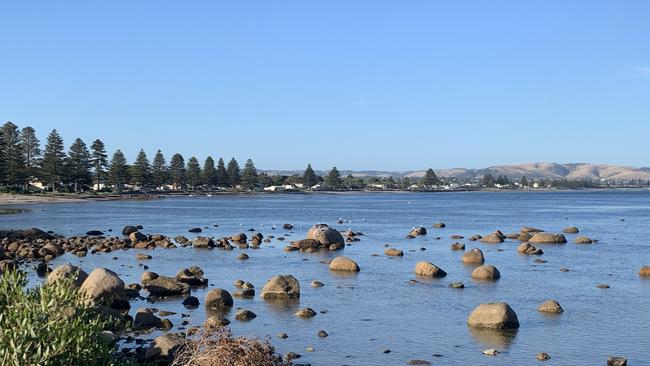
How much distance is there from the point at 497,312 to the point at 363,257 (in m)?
23.5

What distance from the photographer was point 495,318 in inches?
1005

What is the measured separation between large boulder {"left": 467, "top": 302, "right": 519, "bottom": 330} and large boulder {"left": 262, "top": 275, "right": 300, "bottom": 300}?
865 centimetres

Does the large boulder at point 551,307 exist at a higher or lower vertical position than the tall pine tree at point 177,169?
lower

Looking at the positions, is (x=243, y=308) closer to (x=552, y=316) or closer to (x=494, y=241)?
(x=552, y=316)

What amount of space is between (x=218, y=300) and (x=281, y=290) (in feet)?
10.9

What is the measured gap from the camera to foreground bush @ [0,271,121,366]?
10695 mm

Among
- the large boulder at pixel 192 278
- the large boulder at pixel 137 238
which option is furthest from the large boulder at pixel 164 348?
the large boulder at pixel 137 238

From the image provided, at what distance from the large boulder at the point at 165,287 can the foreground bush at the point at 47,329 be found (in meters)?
18.4

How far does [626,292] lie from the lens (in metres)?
34.4

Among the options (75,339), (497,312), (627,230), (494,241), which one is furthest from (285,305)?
(627,230)

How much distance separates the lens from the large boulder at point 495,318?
25.5 meters

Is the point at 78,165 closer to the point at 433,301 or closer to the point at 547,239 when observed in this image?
the point at 547,239

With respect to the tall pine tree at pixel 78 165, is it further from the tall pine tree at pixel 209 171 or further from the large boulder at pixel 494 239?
the large boulder at pixel 494 239

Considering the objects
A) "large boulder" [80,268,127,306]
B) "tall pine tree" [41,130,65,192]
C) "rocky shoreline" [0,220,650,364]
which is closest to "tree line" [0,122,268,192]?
"tall pine tree" [41,130,65,192]
